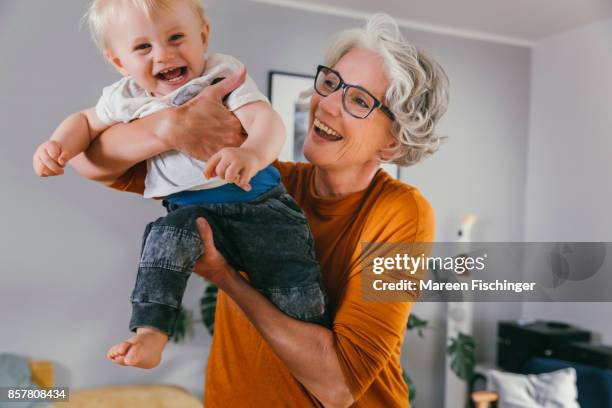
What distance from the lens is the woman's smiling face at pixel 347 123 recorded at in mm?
1396

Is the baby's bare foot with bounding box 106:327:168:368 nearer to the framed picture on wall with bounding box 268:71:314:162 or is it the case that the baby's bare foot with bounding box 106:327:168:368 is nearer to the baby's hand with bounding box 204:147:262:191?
the baby's hand with bounding box 204:147:262:191

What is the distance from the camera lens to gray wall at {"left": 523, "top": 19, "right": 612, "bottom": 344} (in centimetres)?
425

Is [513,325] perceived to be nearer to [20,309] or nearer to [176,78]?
[20,309]

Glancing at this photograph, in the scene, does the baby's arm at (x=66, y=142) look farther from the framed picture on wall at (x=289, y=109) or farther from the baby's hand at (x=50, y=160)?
the framed picture on wall at (x=289, y=109)

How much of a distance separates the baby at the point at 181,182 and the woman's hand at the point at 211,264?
16 millimetres

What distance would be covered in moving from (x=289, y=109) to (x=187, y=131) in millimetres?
2934

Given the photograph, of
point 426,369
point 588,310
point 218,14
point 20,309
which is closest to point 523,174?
point 588,310

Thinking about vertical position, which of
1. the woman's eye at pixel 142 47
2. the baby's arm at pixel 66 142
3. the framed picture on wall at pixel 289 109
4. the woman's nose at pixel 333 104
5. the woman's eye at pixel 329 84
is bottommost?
the baby's arm at pixel 66 142

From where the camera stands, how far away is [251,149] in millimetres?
1046

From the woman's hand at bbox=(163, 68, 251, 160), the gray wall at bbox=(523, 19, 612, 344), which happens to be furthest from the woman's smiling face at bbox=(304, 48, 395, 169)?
the gray wall at bbox=(523, 19, 612, 344)

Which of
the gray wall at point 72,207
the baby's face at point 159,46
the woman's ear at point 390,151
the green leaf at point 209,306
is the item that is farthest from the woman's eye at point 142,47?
the green leaf at point 209,306

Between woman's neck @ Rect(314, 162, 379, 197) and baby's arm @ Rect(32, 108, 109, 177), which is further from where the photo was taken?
woman's neck @ Rect(314, 162, 379, 197)

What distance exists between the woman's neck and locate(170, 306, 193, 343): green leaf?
7.82 ft

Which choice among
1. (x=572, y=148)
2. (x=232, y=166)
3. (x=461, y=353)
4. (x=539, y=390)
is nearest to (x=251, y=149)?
(x=232, y=166)
